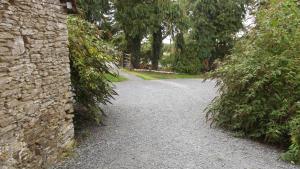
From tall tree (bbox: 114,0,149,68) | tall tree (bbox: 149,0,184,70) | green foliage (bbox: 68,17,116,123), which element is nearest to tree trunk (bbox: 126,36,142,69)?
tall tree (bbox: 114,0,149,68)

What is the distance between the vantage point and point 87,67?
324 inches

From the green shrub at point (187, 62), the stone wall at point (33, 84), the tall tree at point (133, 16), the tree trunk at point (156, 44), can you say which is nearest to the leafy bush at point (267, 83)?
the stone wall at point (33, 84)

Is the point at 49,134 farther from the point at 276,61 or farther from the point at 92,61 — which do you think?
the point at 276,61

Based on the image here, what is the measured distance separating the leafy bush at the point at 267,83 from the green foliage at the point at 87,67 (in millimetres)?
3403

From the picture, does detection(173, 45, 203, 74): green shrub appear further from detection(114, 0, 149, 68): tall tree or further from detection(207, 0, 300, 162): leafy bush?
detection(207, 0, 300, 162): leafy bush

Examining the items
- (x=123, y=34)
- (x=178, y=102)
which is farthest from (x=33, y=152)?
(x=123, y=34)

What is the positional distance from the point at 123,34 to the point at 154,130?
17703 millimetres

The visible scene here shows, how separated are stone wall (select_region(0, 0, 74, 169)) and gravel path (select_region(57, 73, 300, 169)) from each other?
0.79 meters

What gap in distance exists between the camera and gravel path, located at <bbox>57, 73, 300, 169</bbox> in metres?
6.99

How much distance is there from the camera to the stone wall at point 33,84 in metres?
4.88

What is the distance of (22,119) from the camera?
5.29 metres

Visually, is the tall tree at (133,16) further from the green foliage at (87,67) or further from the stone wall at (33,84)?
the stone wall at (33,84)

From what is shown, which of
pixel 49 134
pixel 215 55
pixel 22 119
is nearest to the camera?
pixel 22 119

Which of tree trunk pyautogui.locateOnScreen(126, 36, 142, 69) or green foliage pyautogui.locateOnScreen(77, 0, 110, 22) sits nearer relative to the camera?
green foliage pyautogui.locateOnScreen(77, 0, 110, 22)
